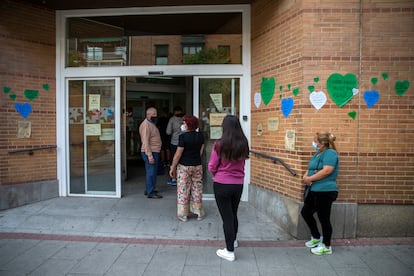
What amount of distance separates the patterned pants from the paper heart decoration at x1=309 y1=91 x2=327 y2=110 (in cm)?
203

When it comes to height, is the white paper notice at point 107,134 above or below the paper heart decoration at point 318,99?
below

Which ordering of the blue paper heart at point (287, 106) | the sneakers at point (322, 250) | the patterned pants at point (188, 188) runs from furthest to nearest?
the patterned pants at point (188, 188), the blue paper heart at point (287, 106), the sneakers at point (322, 250)

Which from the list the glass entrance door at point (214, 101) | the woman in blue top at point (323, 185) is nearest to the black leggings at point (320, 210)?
the woman in blue top at point (323, 185)

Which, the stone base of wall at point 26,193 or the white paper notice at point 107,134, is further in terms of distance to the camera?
the white paper notice at point 107,134

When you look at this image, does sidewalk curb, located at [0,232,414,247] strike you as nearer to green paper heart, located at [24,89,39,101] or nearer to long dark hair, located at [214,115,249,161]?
long dark hair, located at [214,115,249,161]

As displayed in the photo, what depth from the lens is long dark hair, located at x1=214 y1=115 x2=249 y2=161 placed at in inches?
151

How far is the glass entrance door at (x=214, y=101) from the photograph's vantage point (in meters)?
6.41

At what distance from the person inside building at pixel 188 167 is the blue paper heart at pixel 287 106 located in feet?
4.57

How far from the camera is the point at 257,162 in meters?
6.06

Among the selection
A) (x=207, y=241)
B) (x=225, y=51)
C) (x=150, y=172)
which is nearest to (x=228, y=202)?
(x=207, y=241)

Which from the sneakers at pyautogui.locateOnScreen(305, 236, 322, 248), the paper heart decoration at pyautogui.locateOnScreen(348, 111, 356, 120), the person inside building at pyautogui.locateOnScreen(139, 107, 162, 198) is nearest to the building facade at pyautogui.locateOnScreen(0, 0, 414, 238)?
the paper heart decoration at pyautogui.locateOnScreen(348, 111, 356, 120)

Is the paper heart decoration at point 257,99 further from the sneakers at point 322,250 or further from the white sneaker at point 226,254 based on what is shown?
the white sneaker at point 226,254

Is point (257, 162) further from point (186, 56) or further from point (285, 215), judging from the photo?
point (186, 56)

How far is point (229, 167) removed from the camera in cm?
393
